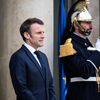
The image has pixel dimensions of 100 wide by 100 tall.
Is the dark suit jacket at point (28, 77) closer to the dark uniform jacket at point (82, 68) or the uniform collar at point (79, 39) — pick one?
the dark uniform jacket at point (82, 68)

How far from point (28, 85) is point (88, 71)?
0.81m

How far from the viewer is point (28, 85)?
4.89 meters

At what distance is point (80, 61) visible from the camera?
5.39 meters

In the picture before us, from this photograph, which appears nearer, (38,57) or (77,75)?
(38,57)

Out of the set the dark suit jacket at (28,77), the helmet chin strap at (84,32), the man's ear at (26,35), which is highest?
the man's ear at (26,35)

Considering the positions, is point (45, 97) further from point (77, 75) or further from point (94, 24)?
point (94, 24)

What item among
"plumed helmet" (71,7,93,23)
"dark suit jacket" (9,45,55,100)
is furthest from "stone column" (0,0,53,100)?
"dark suit jacket" (9,45,55,100)

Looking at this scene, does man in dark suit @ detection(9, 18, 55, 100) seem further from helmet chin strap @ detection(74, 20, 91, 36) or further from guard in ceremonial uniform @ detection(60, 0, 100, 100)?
A: helmet chin strap @ detection(74, 20, 91, 36)

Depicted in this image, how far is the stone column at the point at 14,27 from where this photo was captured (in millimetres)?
6266

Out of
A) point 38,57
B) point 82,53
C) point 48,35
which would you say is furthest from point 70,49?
point 48,35

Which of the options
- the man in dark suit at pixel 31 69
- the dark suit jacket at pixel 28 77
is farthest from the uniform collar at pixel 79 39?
the dark suit jacket at pixel 28 77

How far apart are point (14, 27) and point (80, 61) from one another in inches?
50.4

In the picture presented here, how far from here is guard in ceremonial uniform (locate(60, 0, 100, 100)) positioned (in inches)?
213

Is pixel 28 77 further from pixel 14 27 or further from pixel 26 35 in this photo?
pixel 14 27
